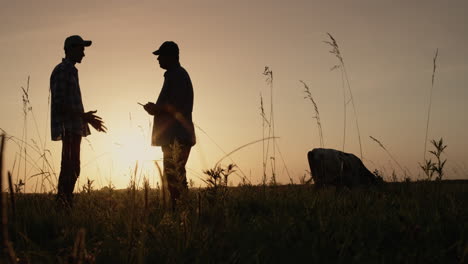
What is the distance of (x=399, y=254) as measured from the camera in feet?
5.80

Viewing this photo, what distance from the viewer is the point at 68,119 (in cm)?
512

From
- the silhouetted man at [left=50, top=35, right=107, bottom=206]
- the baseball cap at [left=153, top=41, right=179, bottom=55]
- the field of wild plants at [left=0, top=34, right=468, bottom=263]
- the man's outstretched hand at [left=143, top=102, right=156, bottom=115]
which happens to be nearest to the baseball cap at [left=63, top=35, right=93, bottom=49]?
the silhouetted man at [left=50, top=35, right=107, bottom=206]

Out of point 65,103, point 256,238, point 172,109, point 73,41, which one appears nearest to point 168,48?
point 172,109

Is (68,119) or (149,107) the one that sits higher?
(149,107)

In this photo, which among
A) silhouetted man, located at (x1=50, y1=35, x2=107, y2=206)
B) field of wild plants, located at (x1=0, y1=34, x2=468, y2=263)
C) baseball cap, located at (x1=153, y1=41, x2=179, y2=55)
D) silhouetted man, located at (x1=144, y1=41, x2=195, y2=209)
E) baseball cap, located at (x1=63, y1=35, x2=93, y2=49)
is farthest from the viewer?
baseball cap, located at (x1=153, y1=41, x2=179, y2=55)

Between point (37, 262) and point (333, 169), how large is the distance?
6447 mm

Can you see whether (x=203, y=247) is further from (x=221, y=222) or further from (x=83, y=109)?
(x=83, y=109)

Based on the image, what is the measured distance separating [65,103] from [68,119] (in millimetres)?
205

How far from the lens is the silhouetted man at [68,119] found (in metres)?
5.02

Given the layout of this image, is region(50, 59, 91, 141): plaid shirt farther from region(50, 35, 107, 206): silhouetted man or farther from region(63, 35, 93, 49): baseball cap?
region(63, 35, 93, 49): baseball cap

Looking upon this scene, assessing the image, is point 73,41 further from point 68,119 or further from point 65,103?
point 68,119

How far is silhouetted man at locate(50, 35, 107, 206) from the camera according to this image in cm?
502

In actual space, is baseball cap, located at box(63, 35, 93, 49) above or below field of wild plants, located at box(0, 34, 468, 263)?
above

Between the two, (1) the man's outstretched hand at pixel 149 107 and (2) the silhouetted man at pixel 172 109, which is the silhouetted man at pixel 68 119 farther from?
(2) the silhouetted man at pixel 172 109
